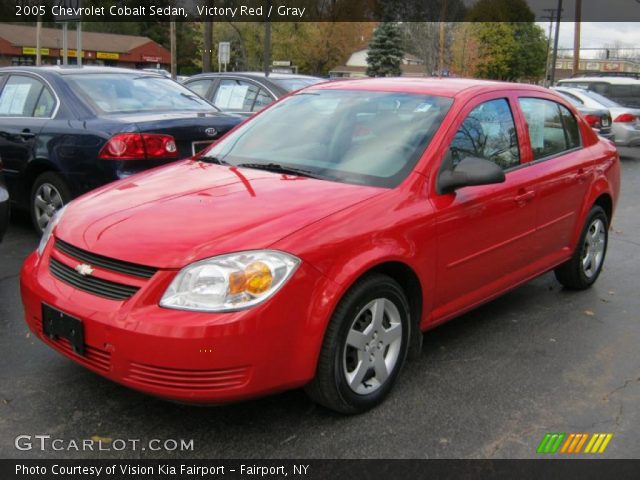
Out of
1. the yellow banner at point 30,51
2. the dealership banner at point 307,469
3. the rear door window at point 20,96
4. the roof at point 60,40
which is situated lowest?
the dealership banner at point 307,469

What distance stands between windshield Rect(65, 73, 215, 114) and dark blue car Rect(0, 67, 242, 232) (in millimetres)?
10

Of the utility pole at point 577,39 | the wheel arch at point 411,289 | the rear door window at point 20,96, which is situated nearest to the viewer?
the wheel arch at point 411,289

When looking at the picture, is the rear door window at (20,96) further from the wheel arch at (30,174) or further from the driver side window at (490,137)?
the driver side window at (490,137)

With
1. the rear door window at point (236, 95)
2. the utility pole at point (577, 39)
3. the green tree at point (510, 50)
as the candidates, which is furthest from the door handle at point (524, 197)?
the green tree at point (510, 50)

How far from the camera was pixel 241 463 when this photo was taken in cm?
285

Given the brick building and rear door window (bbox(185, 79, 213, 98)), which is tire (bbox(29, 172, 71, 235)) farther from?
the brick building

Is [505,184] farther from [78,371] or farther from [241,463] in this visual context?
[78,371]

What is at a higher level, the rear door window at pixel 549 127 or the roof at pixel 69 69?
the roof at pixel 69 69

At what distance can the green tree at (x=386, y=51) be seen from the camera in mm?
61281

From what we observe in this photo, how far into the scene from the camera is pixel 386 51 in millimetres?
61812

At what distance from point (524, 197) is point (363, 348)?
1676 mm

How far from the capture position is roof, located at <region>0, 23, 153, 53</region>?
204ft

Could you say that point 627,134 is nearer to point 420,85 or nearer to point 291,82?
point 291,82

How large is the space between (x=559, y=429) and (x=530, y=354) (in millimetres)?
895
